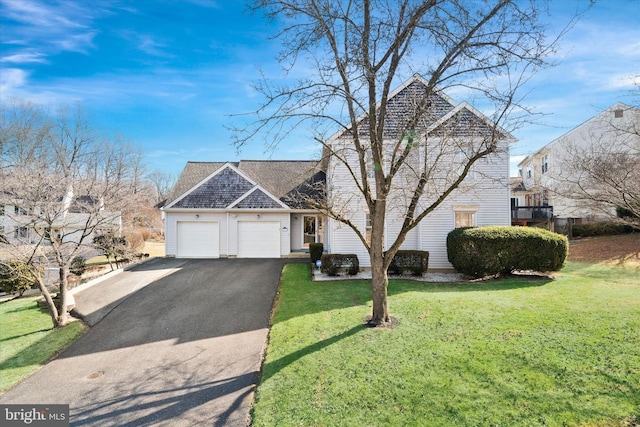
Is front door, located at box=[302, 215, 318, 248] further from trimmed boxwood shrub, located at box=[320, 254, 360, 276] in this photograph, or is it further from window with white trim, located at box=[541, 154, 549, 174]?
window with white trim, located at box=[541, 154, 549, 174]

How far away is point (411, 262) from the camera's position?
12.9m

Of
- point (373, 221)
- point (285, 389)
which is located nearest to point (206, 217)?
point (373, 221)

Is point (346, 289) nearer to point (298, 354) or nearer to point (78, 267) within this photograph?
point (298, 354)

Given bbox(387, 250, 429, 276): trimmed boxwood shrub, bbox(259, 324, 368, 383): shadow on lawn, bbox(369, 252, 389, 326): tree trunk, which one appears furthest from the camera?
bbox(387, 250, 429, 276): trimmed boxwood shrub

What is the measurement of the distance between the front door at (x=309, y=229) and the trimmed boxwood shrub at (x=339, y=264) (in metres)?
6.32

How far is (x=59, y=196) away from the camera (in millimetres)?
9609

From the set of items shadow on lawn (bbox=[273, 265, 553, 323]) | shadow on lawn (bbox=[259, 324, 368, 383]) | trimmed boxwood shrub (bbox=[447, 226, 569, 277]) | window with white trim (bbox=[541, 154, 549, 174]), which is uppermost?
window with white trim (bbox=[541, 154, 549, 174])

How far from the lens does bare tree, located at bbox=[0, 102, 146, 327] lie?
9031mm

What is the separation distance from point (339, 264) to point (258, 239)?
6.77m

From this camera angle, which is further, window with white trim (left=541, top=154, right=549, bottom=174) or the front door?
window with white trim (left=541, top=154, right=549, bottom=174)

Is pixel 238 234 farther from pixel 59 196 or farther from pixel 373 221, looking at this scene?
pixel 373 221

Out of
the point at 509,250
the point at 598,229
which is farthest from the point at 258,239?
the point at 598,229

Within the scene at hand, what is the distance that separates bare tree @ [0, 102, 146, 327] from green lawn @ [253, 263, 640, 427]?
256 inches

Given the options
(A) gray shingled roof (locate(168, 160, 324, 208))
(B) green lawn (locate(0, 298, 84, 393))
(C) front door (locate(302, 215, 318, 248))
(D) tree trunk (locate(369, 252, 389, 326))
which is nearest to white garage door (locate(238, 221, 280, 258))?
(A) gray shingled roof (locate(168, 160, 324, 208))
